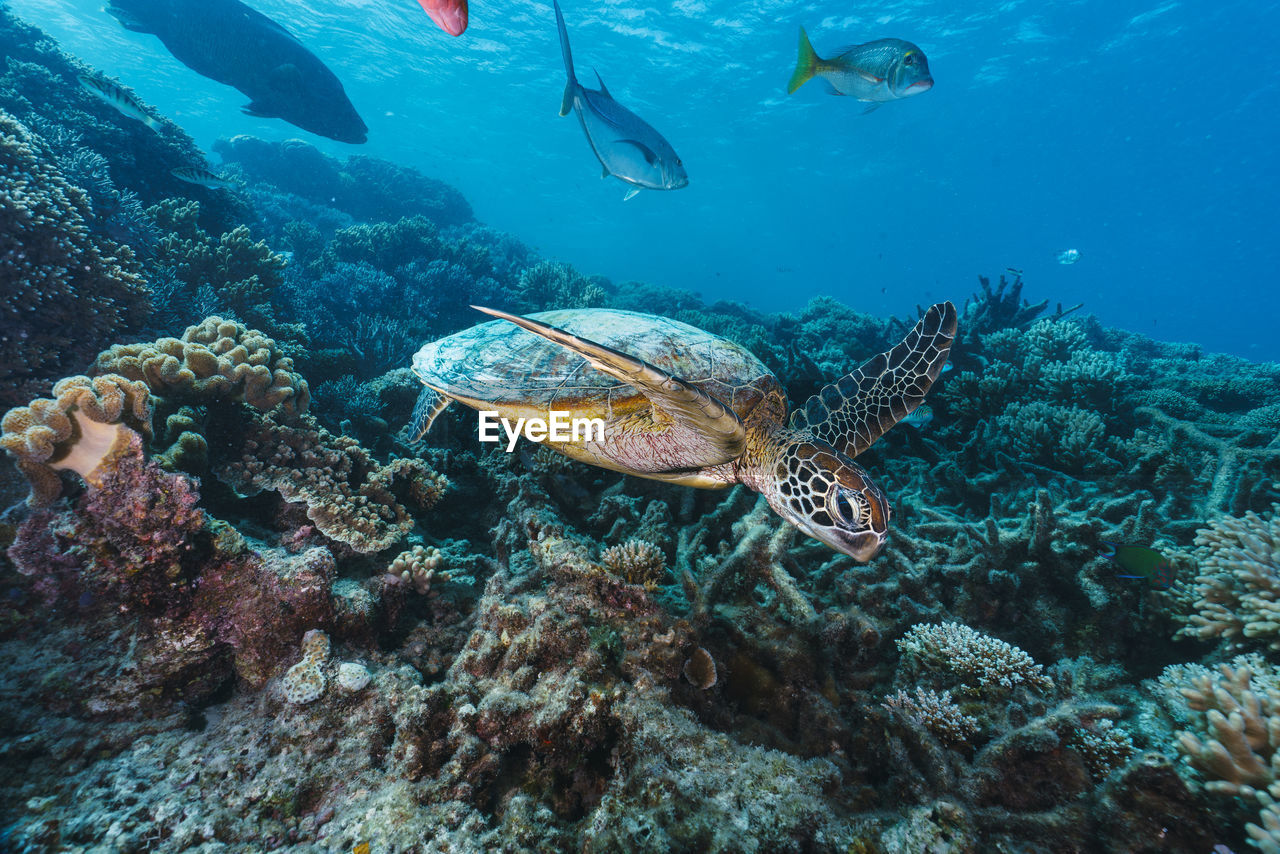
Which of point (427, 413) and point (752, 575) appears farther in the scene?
point (427, 413)

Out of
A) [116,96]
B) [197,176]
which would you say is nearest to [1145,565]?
[197,176]

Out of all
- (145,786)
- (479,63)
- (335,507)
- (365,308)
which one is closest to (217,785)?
(145,786)

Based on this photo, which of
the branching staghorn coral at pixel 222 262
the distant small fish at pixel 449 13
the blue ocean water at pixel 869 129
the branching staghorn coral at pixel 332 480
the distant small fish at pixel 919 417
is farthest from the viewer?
the blue ocean water at pixel 869 129

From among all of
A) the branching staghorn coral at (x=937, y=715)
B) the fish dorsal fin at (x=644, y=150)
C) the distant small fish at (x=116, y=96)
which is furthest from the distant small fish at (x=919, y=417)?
the distant small fish at (x=116, y=96)

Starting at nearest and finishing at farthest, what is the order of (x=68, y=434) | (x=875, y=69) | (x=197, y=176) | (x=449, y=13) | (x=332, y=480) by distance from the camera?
(x=449, y=13)
(x=68, y=434)
(x=332, y=480)
(x=875, y=69)
(x=197, y=176)

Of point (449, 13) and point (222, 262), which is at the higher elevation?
point (449, 13)

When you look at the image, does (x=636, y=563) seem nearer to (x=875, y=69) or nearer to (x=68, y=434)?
(x=68, y=434)

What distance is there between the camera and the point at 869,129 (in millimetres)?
37625

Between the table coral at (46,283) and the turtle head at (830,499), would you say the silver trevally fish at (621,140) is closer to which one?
the turtle head at (830,499)

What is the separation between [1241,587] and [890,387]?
1746 mm

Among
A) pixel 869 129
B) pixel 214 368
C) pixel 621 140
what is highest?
pixel 869 129

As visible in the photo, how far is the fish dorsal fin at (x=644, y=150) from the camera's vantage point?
4.07 metres

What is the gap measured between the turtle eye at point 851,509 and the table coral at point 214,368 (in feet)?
10.6

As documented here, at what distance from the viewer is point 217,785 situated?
141 centimetres
